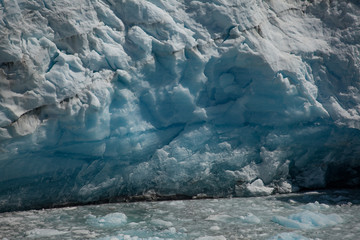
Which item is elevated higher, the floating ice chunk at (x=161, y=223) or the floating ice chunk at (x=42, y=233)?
the floating ice chunk at (x=161, y=223)

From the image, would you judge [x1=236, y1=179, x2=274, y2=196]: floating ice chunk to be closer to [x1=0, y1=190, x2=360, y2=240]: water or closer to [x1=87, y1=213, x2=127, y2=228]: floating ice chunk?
[x1=0, y1=190, x2=360, y2=240]: water

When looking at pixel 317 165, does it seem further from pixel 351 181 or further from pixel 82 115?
pixel 82 115

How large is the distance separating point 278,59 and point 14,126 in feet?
8.20

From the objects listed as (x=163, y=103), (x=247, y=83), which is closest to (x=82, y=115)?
(x=163, y=103)

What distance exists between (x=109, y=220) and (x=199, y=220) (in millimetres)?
700

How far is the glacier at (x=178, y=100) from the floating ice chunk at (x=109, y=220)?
0.56m

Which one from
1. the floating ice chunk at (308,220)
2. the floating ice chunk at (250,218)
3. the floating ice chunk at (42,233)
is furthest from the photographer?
the floating ice chunk at (250,218)

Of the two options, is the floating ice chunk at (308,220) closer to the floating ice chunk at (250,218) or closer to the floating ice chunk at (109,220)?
the floating ice chunk at (250,218)

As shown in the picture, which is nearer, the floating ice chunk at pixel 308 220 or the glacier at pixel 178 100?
the floating ice chunk at pixel 308 220

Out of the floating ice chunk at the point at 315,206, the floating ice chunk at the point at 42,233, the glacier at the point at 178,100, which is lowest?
the floating ice chunk at the point at 42,233

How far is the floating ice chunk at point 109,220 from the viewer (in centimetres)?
301

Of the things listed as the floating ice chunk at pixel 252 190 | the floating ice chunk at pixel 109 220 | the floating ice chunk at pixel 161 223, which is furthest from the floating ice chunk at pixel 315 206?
the floating ice chunk at pixel 109 220

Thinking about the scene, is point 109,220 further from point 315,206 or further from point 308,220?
point 315,206

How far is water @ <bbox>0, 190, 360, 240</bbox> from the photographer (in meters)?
2.77
